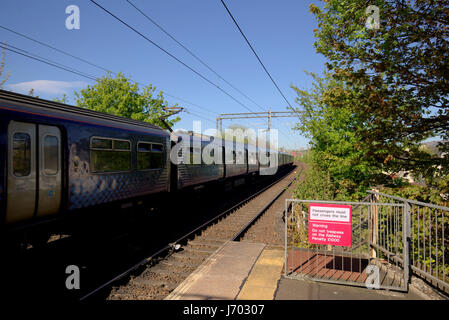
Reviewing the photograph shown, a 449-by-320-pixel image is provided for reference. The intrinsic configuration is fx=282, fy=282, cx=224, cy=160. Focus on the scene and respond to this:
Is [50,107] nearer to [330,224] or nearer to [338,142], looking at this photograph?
[330,224]

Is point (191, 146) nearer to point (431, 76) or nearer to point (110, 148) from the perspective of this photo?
point (110, 148)

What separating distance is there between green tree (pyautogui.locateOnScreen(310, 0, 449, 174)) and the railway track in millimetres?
4626

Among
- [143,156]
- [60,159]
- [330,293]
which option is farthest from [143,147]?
[330,293]

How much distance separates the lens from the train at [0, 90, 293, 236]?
194 inches

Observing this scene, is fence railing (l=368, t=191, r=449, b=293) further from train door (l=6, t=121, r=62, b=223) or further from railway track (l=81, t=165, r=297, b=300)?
train door (l=6, t=121, r=62, b=223)

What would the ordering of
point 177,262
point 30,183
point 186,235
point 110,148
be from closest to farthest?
1. point 30,183
2. point 177,262
3. point 110,148
4. point 186,235

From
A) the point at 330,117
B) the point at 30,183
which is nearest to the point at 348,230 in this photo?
the point at 30,183

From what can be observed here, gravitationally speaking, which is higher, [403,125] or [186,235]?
[403,125]

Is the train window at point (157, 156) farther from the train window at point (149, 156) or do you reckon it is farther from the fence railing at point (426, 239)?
the fence railing at point (426, 239)

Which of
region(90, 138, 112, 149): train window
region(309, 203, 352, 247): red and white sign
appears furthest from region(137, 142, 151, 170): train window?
region(309, 203, 352, 247): red and white sign

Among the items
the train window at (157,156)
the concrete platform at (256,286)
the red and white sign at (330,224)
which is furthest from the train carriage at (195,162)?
the red and white sign at (330,224)

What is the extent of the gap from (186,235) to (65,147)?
154 inches

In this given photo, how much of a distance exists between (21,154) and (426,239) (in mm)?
7592

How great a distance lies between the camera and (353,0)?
593 cm
